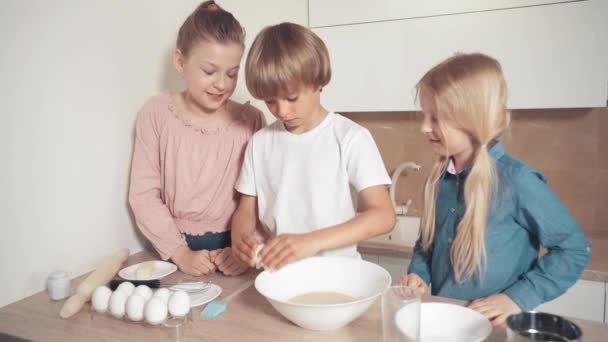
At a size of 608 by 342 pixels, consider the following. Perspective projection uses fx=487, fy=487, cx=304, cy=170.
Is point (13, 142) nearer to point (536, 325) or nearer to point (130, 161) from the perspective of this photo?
point (130, 161)

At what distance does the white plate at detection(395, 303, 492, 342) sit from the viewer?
812 mm

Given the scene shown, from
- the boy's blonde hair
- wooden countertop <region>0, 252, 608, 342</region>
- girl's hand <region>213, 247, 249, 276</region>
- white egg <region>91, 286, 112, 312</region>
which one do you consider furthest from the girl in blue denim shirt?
white egg <region>91, 286, 112, 312</region>

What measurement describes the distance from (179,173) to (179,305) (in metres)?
0.48

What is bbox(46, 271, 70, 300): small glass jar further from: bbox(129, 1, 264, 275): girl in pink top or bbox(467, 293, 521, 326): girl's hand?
bbox(467, 293, 521, 326): girl's hand

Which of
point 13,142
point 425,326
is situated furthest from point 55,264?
point 425,326

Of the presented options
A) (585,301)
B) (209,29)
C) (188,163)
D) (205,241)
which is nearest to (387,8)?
(209,29)

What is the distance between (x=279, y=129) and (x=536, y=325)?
741 millimetres

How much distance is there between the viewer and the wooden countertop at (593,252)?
1.59 meters

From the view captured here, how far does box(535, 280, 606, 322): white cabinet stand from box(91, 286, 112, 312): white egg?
1.38m

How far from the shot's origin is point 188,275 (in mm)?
1210

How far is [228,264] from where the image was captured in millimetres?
1195

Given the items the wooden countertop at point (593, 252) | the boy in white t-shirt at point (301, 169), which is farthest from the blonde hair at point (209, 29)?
the wooden countertop at point (593, 252)

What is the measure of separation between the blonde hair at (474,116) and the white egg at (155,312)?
2.06 ft

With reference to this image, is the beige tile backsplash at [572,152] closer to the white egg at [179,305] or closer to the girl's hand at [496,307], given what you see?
the girl's hand at [496,307]
